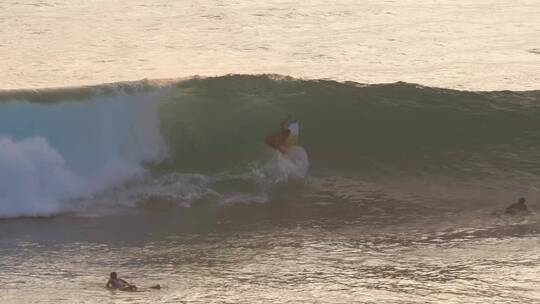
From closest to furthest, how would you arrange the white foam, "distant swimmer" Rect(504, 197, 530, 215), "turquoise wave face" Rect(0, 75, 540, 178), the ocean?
1. the ocean
2. "distant swimmer" Rect(504, 197, 530, 215)
3. the white foam
4. "turquoise wave face" Rect(0, 75, 540, 178)

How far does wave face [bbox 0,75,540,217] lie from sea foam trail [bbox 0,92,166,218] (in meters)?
0.01

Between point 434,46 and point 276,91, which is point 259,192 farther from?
point 434,46

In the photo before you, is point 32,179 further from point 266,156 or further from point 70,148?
point 266,156

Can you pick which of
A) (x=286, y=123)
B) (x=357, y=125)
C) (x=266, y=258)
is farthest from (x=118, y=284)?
(x=357, y=125)

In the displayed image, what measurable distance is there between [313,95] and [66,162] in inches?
137

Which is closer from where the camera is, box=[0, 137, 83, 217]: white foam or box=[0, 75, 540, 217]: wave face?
box=[0, 137, 83, 217]: white foam

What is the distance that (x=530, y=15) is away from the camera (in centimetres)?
2252

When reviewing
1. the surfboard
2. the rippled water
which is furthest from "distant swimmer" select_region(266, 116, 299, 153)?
the rippled water

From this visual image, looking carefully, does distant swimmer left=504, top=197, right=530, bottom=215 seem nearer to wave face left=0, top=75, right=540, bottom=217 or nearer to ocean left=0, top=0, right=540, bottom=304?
ocean left=0, top=0, right=540, bottom=304

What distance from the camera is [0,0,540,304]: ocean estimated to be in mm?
10445

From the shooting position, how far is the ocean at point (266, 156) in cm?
1045

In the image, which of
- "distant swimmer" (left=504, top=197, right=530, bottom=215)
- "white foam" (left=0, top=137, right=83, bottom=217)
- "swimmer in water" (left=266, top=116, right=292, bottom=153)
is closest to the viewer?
"distant swimmer" (left=504, top=197, right=530, bottom=215)

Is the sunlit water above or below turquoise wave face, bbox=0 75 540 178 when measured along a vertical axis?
above

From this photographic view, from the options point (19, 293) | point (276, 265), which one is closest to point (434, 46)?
point (276, 265)
